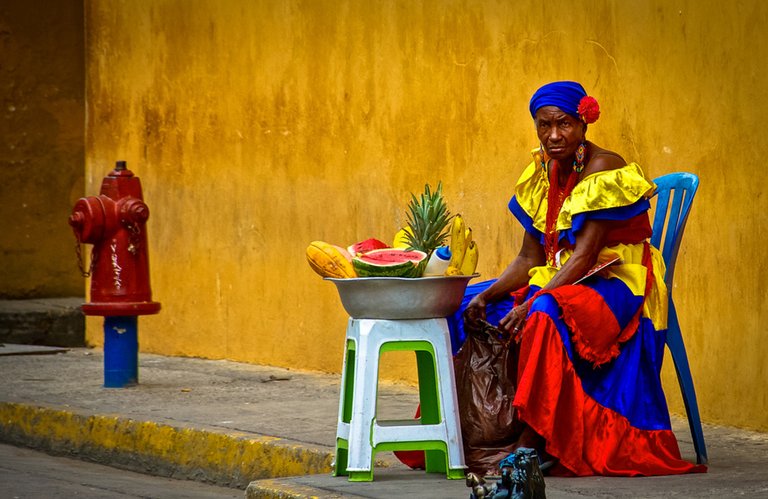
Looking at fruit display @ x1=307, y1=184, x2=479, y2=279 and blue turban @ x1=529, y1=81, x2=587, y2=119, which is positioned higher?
blue turban @ x1=529, y1=81, x2=587, y2=119

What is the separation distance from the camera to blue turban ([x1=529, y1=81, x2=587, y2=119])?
527 cm

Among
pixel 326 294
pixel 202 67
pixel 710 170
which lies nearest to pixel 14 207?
pixel 202 67

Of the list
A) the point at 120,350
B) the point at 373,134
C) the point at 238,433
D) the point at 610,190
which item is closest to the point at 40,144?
the point at 120,350

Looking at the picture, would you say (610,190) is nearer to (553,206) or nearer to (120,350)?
(553,206)

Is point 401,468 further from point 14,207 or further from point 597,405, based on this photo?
point 14,207

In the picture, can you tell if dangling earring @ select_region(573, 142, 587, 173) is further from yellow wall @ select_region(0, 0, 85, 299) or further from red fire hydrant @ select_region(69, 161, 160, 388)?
yellow wall @ select_region(0, 0, 85, 299)

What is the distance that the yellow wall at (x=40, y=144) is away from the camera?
12516mm

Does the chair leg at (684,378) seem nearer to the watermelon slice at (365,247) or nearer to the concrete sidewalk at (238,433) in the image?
the concrete sidewalk at (238,433)

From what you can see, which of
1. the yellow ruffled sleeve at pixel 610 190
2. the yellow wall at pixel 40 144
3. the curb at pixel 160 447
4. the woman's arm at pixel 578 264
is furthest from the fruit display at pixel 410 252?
the yellow wall at pixel 40 144

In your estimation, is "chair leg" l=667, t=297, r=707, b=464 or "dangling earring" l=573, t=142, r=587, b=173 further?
"chair leg" l=667, t=297, r=707, b=464

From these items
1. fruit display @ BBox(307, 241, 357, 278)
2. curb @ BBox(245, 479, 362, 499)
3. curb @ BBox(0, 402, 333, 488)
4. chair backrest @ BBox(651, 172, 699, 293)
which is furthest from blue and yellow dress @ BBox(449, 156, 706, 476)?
curb @ BBox(0, 402, 333, 488)

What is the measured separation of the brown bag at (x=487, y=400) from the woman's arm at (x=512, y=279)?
13 centimetres

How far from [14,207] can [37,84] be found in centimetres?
104

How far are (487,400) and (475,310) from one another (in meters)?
0.36
